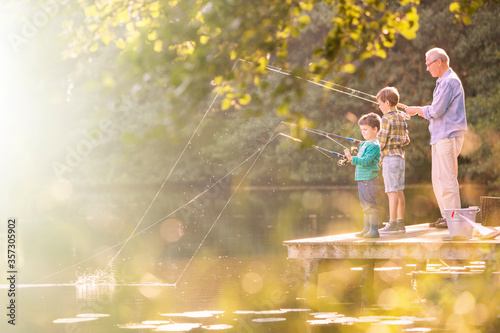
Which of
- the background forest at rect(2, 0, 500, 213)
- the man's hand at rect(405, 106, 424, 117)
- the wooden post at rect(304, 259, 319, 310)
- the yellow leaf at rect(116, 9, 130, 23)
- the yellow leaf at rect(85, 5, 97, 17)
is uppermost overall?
the background forest at rect(2, 0, 500, 213)

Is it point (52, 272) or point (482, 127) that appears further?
point (482, 127)

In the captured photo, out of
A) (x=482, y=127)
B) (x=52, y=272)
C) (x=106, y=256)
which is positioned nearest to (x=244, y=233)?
(x=106, y=256)

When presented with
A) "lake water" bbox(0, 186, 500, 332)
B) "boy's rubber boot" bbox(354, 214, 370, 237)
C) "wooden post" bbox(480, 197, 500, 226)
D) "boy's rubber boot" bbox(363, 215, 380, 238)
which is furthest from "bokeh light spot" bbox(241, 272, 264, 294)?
"wooden post" bbox(480, 197, 500, 226)

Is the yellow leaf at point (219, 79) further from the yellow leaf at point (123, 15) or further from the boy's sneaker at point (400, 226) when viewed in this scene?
the boy's sneaker at point (400, 226)

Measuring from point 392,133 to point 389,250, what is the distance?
1.49 meters

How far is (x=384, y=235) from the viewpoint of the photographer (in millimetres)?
10609

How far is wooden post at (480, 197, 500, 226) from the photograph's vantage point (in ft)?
39.8

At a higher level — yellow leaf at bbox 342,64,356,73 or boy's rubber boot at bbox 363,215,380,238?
boy's rubber boot at bbox 363,215,380,238

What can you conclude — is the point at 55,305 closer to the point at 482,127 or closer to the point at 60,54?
the point at 60,54

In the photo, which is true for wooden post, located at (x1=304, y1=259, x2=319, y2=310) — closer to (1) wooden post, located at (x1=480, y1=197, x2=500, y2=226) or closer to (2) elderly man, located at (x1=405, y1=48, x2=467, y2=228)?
(2) elderly man, located at (x1=405, y1=48, x2=467, y2=228)

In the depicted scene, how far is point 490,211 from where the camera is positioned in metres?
12.2

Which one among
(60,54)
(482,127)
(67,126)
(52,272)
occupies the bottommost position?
(52,272)

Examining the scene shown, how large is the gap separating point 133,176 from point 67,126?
4.13 metres

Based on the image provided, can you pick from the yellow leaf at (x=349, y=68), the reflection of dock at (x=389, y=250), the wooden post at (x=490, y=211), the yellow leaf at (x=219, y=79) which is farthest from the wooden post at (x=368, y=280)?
the yellow leaf at (x=219, y=79)
